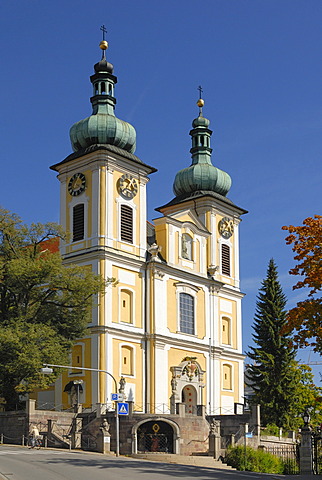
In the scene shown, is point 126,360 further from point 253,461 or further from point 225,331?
point 253,461

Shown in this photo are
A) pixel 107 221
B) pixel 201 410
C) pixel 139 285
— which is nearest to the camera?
pixel 201 410

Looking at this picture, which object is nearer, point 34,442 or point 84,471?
point 84,471

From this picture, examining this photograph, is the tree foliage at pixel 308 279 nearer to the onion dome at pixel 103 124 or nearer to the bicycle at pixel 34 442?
the bicycle at pixel 34 442

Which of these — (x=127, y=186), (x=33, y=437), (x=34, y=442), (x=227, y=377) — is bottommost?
(x=34, y=442)

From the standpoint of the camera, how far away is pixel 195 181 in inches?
2201

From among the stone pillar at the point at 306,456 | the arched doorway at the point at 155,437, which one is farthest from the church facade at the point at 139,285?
the stone pillar at the point at 306,456

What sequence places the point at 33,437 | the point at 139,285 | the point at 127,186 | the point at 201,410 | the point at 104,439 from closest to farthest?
the point at 33,437 < the point at 104,439 < the point at 201,410 < the point at 139,285 < the point at 127,186

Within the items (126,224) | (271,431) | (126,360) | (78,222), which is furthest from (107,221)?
(271,431)

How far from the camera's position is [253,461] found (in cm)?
3366

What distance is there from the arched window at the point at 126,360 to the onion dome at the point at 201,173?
49.7 feet

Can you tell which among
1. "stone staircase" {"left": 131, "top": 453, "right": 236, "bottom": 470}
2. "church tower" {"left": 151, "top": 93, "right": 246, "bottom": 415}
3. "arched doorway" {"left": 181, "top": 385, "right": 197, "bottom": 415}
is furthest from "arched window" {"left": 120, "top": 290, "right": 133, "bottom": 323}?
"stone staircase" {"left": 131, "top": 453, "right": 236, "bottom": 470}

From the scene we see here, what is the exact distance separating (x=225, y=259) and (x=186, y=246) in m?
4.83

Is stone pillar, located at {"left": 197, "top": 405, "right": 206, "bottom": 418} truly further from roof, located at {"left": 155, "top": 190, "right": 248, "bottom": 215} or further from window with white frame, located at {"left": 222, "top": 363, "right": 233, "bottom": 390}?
roof, located at {"left": 155, "top": 190, "right": 248, "bottom": 215}

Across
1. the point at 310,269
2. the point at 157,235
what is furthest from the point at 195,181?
the point at 310,269
